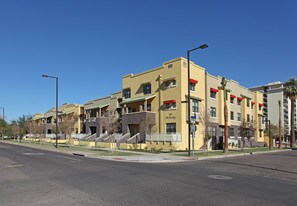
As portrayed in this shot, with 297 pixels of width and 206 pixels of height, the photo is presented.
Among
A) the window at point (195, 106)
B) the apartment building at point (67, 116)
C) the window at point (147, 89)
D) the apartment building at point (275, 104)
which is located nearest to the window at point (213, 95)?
the window at point (195, 106)

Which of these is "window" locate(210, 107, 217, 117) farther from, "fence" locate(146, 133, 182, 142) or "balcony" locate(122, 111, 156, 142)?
"fence" locate(146, 133, 182, 142)

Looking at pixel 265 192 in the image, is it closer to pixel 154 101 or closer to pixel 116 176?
pixel 116 176

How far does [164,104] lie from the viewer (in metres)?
39.0

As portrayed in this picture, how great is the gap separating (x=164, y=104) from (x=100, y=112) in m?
17.3

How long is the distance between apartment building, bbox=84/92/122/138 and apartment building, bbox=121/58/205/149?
Result: 5306 millimetres

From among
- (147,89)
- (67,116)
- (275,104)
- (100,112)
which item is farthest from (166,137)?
(275,104)

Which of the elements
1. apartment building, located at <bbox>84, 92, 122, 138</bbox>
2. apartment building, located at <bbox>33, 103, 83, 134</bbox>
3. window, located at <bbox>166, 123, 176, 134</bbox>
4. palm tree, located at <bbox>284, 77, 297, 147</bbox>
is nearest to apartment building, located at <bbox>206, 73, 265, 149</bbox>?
window, located at <bbox>166, 123, 176, 134</bbox>

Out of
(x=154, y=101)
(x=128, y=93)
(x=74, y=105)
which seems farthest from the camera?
(x=74, y=105)

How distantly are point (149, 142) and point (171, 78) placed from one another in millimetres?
8917

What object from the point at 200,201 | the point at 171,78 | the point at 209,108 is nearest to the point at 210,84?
the point at 209,108

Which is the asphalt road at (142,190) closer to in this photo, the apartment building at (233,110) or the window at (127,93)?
the apartment building at (233,110)

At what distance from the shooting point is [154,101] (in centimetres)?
4078

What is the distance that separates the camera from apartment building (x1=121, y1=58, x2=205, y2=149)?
3693 cm

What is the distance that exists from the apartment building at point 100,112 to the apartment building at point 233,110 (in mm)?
15446
